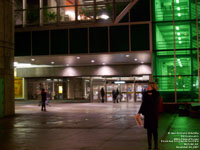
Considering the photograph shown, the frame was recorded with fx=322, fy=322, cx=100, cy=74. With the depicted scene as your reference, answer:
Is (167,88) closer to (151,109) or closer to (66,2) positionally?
(66,2)

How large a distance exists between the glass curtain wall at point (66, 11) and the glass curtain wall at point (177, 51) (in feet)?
11.4

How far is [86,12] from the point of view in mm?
26641

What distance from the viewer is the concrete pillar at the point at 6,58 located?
19672 mm

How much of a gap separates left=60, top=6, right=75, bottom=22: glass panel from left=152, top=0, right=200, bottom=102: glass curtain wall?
6.94 meters

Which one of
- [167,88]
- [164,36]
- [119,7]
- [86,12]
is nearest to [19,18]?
[86,12]

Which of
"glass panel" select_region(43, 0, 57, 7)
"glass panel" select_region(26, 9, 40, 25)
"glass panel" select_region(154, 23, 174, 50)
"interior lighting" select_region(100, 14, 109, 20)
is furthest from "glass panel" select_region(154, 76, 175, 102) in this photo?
"glass panel" select_region(26, 9, 40, 25)

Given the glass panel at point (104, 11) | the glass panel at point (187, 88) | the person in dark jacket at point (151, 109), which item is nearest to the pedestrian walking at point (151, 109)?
the person in dark jacket at point (151, 109)

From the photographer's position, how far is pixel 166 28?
24.1 m

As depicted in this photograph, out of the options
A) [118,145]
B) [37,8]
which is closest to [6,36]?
[37,8]

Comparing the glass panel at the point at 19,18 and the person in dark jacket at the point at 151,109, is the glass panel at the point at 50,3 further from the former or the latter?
the person in dark jacket at the point at 151,109

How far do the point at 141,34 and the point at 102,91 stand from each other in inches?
543

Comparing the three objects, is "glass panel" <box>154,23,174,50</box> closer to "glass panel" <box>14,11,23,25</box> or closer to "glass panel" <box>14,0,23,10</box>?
"glass panel" <box>14,11,23,25</box>

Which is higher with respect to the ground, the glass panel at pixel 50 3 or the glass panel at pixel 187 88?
the glass panel at pixel 50 3

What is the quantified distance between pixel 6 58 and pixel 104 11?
31.5 feet
